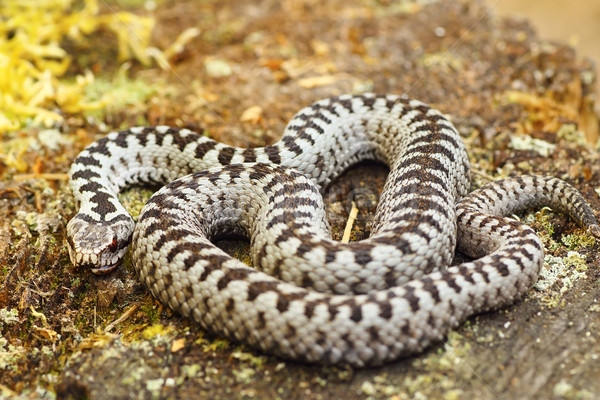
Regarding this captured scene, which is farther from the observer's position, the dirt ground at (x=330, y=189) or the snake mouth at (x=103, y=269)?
A: the snake mouth at (x=103, y=269)

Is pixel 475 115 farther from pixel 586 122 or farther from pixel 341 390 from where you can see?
pixel 341 390

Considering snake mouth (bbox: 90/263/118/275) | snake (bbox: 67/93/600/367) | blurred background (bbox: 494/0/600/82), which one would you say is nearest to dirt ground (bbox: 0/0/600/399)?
snake mouth (bbox: 90/263/118/275)

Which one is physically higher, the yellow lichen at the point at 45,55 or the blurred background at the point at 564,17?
the blurred background at the point at 564,17

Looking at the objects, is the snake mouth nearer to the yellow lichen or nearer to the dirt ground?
the dirt ground

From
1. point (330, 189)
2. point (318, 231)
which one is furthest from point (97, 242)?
point (330, 189)

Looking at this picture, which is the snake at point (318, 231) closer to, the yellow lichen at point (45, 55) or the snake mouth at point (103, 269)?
the snake mouth at point (103, 269)

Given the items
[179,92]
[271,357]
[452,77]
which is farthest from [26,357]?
[452,77]

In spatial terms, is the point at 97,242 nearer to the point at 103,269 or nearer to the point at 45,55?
the point at 103,269

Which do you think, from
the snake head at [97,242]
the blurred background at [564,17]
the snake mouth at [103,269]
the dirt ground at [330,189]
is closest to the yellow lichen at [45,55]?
the dirt ground at [330,189]
